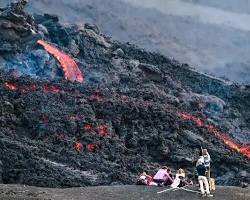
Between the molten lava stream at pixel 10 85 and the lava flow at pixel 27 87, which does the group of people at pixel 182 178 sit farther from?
the molten lava stream at pixel 10 85

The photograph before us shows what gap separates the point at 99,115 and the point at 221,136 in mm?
11578

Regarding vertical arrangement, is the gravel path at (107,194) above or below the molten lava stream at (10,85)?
above

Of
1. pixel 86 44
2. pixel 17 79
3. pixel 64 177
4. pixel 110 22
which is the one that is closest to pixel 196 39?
pixel 110 22

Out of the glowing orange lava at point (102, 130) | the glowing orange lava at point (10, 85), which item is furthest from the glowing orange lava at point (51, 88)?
the glowing orange lava at point (102, 130)

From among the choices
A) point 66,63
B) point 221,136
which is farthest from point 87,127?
point 66,63

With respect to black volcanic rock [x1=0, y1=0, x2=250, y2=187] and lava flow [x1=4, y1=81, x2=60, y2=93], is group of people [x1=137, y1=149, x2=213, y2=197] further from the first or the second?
lava flow [x1=4, y1=81, x2=60, y2=93]

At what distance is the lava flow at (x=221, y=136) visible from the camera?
163 feet

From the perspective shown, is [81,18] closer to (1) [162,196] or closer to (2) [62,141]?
(2) [62,141]

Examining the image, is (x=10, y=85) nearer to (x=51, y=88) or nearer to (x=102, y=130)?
(x=51, y=88)

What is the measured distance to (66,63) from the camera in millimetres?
57719

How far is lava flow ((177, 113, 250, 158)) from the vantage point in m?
49.7

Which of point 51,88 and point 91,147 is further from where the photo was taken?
point 51,88

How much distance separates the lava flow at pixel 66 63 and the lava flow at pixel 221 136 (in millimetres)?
11306

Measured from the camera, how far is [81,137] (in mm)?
41875
